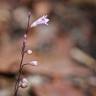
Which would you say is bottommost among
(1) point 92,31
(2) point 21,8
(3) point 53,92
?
(3) point 53,92

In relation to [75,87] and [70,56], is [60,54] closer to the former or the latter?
[70,56]

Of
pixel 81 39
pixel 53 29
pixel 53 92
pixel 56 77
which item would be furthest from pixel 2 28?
pixel 53 92

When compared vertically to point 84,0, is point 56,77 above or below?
below

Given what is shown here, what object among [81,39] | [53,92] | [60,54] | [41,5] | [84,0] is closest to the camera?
[53,92]

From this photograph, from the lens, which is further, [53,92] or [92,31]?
[92,31]

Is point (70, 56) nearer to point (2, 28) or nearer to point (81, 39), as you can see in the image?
point (81, 39)

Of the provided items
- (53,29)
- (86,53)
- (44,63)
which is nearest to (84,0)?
(53,29)

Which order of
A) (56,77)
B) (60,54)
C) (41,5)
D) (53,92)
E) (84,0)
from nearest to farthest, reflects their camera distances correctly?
(53,92), (56,77), (60,54), (41,5), (84,0)
